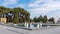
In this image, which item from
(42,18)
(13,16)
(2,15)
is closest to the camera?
(2,15)

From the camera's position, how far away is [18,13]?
39.4 m

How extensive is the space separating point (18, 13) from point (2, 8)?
476cm

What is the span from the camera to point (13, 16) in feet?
129

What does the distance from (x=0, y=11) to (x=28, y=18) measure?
811 centimetres

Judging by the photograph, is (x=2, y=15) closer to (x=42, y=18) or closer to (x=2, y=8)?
(x=2, y=8)

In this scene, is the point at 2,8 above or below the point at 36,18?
above

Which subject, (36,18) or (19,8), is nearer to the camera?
(19,8)

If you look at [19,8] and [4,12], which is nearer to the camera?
[4,12]

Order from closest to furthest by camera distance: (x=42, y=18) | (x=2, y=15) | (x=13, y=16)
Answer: (x=2, y=15) → (x=13, y=16) → (x=42, y=18)

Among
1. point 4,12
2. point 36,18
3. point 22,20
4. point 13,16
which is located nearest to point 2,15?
point 4,12

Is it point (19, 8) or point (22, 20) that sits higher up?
point (19, 8)

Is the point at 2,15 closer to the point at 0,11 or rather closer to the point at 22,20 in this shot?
the point at 0,11

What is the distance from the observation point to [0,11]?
1464 inches

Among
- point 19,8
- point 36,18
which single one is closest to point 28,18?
point 19,8
